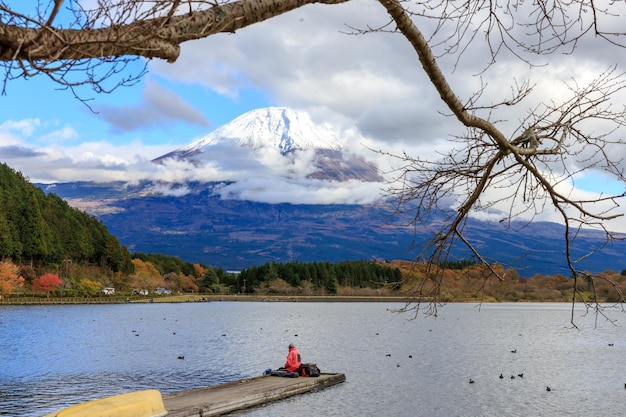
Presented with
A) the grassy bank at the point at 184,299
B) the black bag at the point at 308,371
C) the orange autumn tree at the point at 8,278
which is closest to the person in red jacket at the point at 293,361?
the black bag at the point at 308,371

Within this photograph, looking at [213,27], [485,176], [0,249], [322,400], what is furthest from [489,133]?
[0,249]

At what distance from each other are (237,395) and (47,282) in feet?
314

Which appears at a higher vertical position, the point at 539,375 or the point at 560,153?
the point at 560,153

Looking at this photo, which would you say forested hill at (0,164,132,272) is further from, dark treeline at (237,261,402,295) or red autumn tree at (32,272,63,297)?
dark treeline at (237,261,402,295)

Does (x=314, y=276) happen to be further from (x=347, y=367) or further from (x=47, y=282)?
(x=347, y=367)

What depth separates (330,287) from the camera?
161 metres

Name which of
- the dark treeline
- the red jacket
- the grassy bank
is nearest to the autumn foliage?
the grassy bank

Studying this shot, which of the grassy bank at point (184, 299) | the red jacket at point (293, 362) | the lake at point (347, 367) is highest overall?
the grassy bank at point (184, 299)

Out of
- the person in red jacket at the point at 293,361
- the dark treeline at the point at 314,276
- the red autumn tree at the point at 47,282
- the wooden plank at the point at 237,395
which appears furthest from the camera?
the dark treeline at the point at 314,276

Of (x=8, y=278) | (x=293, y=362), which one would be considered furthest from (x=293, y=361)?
(x=8, y=278)

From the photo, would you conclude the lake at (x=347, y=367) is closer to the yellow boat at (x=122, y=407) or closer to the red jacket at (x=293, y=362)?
the red jacket at (x=293, y=362)

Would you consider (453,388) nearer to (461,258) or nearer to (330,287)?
(461,258)

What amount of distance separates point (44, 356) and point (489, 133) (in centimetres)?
3978

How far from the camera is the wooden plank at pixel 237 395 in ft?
57.3
